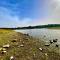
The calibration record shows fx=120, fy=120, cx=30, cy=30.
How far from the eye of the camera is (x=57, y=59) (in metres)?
11.7

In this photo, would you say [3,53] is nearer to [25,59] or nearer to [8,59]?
[8,59]

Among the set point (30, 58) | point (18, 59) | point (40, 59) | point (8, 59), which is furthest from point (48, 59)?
point (8, 59)

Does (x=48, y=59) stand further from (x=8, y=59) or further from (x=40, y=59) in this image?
(x=8, y=59)

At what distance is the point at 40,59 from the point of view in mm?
11453

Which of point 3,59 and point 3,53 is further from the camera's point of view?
point 3,53

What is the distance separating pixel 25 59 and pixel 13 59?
113 centimetres

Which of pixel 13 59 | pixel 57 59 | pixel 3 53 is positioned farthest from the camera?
pixel 3 53

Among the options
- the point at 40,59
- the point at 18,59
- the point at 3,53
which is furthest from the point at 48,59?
the point at 3,53

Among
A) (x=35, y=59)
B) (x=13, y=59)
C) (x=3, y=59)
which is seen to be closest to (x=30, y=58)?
(x=35, y=59)

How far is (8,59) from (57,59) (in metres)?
4.71

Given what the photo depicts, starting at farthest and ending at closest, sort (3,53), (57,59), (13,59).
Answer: (3,53) < (57,59) < (13,59)

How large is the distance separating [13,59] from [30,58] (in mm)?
1664

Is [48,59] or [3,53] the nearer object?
[48,59]

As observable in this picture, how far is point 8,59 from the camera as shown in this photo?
439 inches
